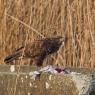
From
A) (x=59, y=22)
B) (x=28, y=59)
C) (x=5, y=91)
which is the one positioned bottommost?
(x=5, y=91)

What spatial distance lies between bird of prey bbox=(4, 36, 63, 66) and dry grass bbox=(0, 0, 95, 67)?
11cm

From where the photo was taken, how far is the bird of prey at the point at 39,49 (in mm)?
4094

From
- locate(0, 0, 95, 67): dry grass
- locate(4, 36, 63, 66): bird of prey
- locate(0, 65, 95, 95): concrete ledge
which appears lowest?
locate(0, 65, 95, 95): concrete ledge

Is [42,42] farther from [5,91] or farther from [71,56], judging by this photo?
[5,91]

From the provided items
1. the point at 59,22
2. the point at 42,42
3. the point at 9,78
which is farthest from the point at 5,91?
the point at 59,22

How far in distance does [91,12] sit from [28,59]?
745 millimetres

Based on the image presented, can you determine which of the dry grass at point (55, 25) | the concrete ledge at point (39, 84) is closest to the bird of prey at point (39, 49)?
the dry grass at point (55, 25)

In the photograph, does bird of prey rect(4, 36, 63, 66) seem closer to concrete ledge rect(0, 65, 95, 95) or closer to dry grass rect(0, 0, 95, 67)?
dry grass rect(0, 0, 95, 67)

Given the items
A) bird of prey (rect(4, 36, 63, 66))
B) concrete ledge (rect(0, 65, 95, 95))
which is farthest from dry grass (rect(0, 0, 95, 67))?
concrete ledge (rect(0, 65, 95, 95))

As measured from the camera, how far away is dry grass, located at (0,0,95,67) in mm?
4219

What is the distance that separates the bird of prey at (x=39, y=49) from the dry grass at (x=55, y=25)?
0.11 meters

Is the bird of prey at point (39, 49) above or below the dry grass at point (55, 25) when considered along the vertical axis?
below

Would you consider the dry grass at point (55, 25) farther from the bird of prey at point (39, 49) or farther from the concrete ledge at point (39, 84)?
the concrete ledge at point (39, 84)

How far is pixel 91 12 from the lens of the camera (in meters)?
4.20
